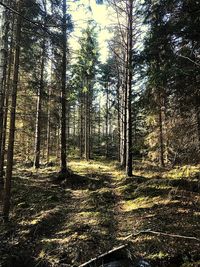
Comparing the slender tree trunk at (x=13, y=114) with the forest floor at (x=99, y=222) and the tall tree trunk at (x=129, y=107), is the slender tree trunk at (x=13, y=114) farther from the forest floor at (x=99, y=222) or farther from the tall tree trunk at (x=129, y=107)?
the tall tree trunk at (x=129, y=107)

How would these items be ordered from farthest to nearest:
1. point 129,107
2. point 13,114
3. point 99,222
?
Answer: point 129,107
point 13,114
point 99,222

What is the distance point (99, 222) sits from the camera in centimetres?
859

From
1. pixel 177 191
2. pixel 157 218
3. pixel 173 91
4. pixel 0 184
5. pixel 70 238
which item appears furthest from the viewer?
pixel 0 184

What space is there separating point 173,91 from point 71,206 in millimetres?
5763

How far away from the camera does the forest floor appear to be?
6.51 metres

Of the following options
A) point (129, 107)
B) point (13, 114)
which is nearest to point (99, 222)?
point (13, 114)

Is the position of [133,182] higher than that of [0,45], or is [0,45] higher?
[0,45]

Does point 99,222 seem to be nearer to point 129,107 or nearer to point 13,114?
point 13,114

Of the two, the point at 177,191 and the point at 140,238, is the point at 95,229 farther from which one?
the point at 177,191

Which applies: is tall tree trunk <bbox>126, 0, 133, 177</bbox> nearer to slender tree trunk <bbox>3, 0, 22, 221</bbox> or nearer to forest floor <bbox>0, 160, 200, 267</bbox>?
forest floor <bbox>0, 160, 200, 267</bbox>

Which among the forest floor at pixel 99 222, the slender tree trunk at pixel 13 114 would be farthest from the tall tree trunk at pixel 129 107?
the slender tree trunk at pixel 13 114

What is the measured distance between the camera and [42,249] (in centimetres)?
714

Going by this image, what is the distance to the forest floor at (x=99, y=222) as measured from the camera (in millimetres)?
6508

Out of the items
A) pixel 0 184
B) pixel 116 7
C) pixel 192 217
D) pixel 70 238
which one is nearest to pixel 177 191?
pixel 192 217
